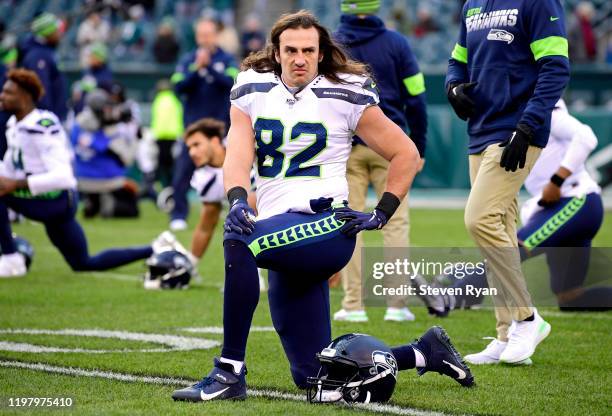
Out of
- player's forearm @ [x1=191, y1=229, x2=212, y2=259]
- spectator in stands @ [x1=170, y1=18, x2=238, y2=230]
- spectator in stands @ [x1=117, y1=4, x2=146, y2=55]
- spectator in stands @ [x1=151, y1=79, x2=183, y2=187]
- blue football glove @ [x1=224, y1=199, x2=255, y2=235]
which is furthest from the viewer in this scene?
spectator in stands @ [x1=117, y1=4, x2=146, y2=55]

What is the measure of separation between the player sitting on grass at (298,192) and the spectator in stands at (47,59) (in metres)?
8.27

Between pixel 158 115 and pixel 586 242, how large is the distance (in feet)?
35.1

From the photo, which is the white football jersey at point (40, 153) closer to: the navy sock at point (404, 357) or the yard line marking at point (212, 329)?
the yard line marking at point (212, 329)

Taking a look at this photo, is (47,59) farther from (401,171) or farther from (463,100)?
(401,171)

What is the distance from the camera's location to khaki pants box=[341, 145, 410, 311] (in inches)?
285

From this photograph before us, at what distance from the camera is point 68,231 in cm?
860

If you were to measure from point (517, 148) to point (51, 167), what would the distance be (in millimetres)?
4157

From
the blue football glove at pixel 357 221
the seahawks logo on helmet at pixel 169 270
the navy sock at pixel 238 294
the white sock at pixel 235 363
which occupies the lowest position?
the seahawks logo on helmet at pixel 169 270

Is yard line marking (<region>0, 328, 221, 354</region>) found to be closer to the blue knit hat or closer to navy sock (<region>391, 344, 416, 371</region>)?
navy sock (<region>391, 344, 416, 371</region>)

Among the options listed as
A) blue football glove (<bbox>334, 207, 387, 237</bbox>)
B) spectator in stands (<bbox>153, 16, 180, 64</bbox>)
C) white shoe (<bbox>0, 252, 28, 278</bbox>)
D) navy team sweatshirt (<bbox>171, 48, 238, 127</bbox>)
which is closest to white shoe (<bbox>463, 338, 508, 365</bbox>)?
blue football glove (<bbox>334, 207, 387, 237</bbox>)

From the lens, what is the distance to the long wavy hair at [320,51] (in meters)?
4.86

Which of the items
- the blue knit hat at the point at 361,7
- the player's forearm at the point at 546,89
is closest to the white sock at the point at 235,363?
the player's forearm at the point at 546,89

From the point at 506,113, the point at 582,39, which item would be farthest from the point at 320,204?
the point at 582,39

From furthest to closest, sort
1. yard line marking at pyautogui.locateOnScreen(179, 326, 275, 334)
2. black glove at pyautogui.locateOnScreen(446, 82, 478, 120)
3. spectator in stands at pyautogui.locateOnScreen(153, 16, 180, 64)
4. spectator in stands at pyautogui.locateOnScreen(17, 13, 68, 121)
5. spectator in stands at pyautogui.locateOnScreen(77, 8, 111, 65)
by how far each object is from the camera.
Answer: spectator in stands at pyautogui.locateOnScreen(77, 8, 111, 65) < spectator in stands at pyautogui.locateOnScreen(153, 16, 180, 64) < spectator in stands at pyautogui.locateOnScreen(17, 13, 68, 121) < yard line marking at pyautogui.locateOnScreen(179, 326, 275, 334) < black glove at pyautogui.locateOnScreen(446, 82, 478, 120)
